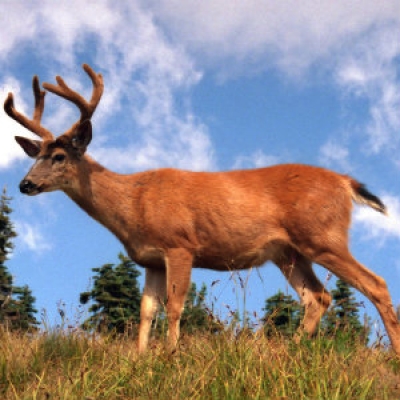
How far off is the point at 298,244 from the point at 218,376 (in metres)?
3.36

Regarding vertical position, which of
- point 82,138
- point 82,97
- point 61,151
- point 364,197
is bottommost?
point 364,197

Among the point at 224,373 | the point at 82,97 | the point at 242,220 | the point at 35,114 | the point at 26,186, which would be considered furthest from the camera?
the point at 35,114

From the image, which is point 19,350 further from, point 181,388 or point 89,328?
point 181,388

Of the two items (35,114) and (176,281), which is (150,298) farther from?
(35,114)

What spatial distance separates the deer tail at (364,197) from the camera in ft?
29.3

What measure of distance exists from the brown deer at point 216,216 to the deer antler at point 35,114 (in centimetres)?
73

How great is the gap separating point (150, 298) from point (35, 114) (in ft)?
12.7

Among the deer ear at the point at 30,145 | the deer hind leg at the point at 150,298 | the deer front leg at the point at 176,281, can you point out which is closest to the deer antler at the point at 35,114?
the deer ear at the point at 30,145

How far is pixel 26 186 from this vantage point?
8.65 meters

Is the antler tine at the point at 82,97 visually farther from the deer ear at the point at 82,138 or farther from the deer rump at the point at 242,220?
the deer rump at the point at 242,220

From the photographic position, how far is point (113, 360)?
21.4 feet

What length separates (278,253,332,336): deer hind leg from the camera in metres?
8.56

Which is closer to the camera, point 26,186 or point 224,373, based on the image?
point 224,373

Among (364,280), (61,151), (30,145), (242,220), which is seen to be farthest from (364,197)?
(30,145)
